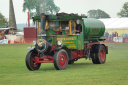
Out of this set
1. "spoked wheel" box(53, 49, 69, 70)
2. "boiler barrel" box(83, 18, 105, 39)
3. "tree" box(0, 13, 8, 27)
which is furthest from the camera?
"tree" box(0, 13, 8, 27)

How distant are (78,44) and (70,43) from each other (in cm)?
47

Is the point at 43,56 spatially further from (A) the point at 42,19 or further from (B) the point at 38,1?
(B) the point at 38,1

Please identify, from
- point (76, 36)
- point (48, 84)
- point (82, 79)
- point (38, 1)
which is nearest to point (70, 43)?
point (76, 36)

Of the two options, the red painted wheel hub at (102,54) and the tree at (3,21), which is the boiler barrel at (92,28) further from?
the tree at (3,21)

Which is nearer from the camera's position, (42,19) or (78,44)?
(42,19)

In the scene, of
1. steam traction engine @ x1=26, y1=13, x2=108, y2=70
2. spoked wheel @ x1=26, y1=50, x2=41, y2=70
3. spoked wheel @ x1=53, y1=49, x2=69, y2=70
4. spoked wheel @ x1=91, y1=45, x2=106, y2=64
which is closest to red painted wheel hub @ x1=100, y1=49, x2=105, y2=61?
spoked wheel @ x1=91, y1=45, x2=106, y2=64

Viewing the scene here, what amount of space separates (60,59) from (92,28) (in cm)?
340

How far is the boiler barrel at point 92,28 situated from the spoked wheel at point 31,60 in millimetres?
2991

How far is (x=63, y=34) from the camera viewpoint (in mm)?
13820

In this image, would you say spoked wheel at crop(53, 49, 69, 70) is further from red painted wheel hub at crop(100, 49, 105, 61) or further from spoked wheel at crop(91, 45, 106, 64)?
red painted wheel hub at crop(100, 49, 105, 61)

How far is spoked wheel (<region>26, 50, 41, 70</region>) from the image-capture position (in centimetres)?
1289

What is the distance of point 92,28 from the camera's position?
1543cm

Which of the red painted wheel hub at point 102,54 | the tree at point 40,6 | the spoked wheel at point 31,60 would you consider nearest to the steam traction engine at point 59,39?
the spoked wheel at point 31,60

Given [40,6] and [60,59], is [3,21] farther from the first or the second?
[60,59]
